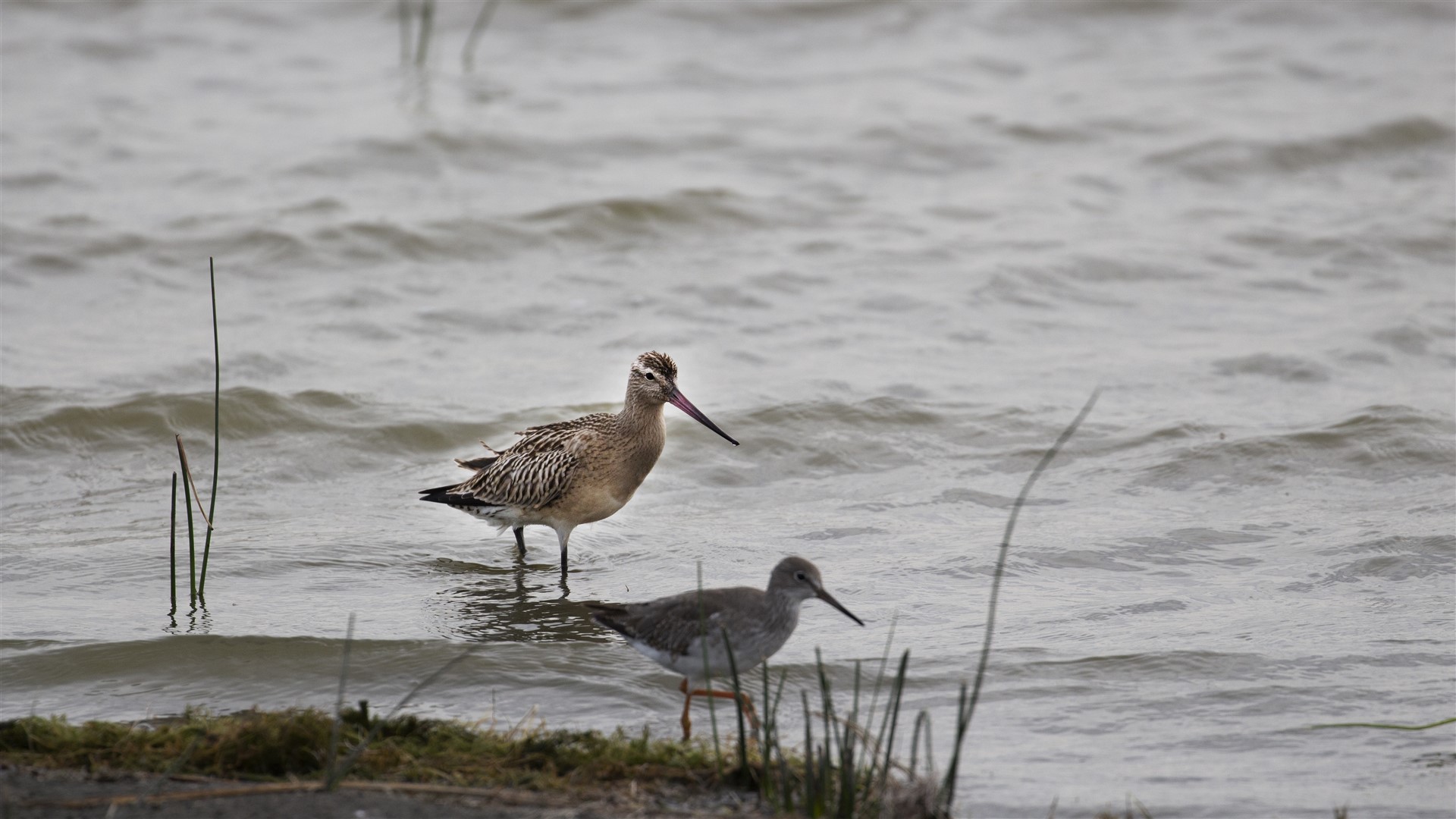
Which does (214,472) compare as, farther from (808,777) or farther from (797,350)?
(797,350)

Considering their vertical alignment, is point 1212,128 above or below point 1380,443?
above

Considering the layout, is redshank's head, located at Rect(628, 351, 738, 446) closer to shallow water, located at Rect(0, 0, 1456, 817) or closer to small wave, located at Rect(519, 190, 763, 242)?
shallow water, located at Rect(0, 0, 1456, 817)

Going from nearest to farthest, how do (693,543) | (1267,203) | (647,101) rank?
1. (693,543)
2. (1267,203)
3. (647,101)

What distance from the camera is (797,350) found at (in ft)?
36.4

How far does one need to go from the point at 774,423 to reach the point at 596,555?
2112 mm

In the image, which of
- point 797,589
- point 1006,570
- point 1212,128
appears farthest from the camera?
point 1212,128

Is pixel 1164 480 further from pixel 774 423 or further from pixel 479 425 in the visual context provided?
pixel 479 425

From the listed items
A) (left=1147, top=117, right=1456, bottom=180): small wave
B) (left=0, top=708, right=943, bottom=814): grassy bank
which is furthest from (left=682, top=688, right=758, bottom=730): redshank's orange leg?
(left=1147, top=117, right=1456, bottom=180): small wave

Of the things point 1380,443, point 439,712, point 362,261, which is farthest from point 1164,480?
point 362,261

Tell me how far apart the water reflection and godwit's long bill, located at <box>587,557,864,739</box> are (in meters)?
1.24

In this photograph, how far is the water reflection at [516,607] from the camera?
6676 mm

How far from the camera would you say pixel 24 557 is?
7488 mm

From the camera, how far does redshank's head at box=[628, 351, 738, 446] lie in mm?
7707

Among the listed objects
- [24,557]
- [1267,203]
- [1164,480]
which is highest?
[1267,203]
